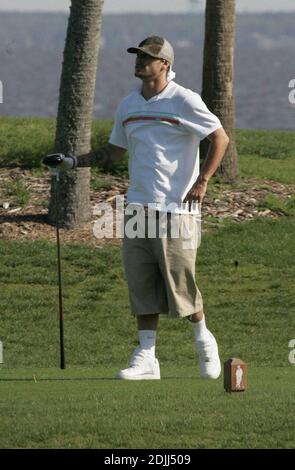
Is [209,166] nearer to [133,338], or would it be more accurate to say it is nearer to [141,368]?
[141,368]

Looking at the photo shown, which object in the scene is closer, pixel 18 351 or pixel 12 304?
pixel 18 351

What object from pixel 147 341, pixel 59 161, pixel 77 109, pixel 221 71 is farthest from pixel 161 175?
pixel 221 71

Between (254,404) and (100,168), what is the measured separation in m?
9.98

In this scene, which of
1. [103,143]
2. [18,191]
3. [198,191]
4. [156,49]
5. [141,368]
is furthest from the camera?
[103,143]

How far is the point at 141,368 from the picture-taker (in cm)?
1057

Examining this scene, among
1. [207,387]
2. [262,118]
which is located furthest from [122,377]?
[262,118]

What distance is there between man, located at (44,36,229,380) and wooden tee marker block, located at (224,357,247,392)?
2.71 ft

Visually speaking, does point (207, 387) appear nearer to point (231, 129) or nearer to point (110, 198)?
point (110, 198)

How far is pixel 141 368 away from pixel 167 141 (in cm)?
149

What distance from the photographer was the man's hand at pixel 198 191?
33.5 ft

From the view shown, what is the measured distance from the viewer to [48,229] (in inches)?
682

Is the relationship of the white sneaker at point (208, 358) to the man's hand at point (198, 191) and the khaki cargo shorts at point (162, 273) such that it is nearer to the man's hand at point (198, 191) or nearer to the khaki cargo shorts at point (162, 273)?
the khaki cargo shorts at point (162, 273)

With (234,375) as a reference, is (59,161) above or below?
above

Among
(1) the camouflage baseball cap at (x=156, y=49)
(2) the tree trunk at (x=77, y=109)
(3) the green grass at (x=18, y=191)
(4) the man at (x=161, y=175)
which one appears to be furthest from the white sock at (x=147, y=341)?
(3) the green grass at (x=18, y=191)
